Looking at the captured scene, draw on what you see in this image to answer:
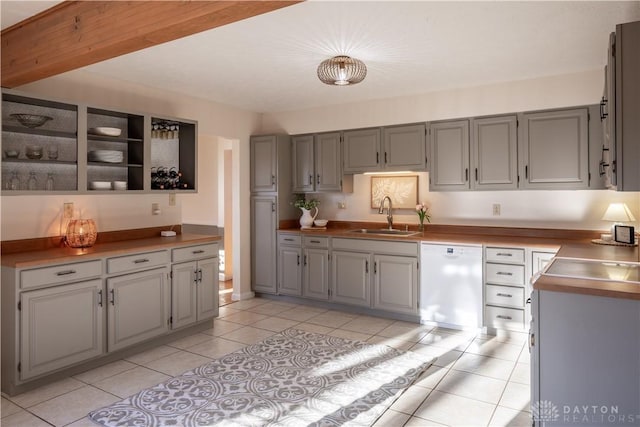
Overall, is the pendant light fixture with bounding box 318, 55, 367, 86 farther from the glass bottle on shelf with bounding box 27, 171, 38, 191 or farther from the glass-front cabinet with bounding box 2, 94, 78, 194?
the glass bottle on shelf with bounding box 27, 171, 38, 191

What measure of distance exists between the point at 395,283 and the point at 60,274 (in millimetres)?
3005

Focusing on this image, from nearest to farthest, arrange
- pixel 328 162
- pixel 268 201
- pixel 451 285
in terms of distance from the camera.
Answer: pixel 451 285 → pixel 328 162 → pixel 268 201

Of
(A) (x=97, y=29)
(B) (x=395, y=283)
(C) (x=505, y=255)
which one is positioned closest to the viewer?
(A) (x=97, y=29)

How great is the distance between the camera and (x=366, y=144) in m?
4.82

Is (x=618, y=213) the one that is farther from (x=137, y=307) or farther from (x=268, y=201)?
(x=137, y=307)

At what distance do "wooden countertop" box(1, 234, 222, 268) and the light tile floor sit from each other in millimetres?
878

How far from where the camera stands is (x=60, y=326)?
2.95 m

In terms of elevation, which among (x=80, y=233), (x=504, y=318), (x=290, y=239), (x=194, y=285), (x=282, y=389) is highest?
(x=80, y=233)

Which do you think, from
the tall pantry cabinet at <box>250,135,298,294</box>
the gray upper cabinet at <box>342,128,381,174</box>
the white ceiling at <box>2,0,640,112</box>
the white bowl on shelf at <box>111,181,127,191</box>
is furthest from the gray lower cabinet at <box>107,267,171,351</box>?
the gray upper cabinet at <box>342,128,381,174</box>

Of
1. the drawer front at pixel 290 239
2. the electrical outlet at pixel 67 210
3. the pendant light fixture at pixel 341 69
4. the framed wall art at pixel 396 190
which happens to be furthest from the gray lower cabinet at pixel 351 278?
the electrical outlet at pixel 67 210

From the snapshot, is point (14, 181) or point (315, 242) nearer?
point (14, 181)

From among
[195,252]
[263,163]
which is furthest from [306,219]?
[195,252]

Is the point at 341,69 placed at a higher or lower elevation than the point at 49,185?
higher

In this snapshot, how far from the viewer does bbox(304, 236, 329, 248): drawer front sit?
4859mm
